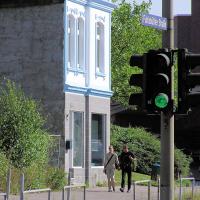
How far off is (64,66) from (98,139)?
13.6ft

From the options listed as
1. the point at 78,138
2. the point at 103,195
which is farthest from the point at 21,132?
the point at 78,138

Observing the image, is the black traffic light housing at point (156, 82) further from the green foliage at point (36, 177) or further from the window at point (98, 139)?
the window at point (98, 139)

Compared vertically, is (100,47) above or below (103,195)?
above

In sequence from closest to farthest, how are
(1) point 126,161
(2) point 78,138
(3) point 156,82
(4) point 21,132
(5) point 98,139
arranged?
1. (3) point 156,82
2. (4) point 21,132
3. (1) point 126,161
4. (2) point 78,138
5. (5) point 98,139

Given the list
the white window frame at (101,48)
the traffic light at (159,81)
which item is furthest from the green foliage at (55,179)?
the traffic light at (159,81)

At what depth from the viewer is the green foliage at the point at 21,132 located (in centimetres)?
2520

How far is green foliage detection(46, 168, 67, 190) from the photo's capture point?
82.5 ft

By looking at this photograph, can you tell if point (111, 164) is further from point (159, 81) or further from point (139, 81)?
point (159, 81)

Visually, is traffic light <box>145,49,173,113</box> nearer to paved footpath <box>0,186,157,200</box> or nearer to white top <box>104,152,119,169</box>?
paved footpath <box>0,186,157,200</box>

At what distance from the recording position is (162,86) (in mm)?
11820

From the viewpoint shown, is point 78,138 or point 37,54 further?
point 78,138

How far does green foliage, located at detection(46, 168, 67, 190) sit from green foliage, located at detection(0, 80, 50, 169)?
562mm

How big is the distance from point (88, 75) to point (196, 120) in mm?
33062

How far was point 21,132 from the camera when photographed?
83.1ft
